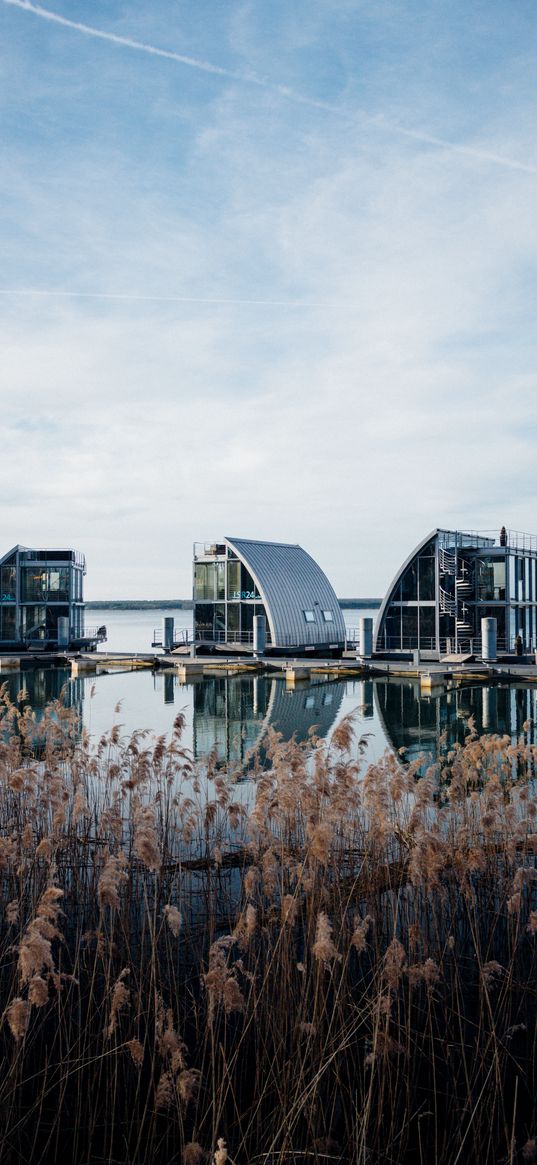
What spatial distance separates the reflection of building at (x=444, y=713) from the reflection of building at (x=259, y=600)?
47.0 ft


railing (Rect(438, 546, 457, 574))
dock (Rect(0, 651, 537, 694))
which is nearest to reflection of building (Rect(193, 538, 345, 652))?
dock (Rect(0, 651, 537, 694))

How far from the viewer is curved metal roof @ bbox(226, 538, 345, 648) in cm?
5197

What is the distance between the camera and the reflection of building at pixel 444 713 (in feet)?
72.3

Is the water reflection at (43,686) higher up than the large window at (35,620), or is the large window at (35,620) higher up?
the large window at (35,620)

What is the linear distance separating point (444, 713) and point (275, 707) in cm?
608

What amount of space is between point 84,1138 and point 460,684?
3378 cm

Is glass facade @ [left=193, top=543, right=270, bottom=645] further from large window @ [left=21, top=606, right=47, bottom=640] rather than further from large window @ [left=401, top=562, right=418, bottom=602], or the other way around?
large window @ [left=21, top=606, right=47, bottom=640]

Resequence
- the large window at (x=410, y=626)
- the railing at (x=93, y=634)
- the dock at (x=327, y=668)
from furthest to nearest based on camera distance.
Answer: the railing at (x=93, y=634) < the large window at (x=410, y=626) < the dock at (x=327, y=668)

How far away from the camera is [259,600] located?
52.7 m

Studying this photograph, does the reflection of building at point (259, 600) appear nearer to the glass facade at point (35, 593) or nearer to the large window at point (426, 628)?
the large window at point (426, 628)

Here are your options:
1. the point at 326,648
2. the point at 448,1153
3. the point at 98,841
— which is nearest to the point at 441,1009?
the point at 448,1153

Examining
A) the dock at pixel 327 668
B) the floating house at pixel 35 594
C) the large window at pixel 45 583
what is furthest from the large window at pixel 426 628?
the large window at pixel 45 583

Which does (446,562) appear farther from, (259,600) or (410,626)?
(259,600)

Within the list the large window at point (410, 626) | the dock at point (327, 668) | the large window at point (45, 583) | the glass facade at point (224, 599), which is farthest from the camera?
the large window at point (45, 583)
